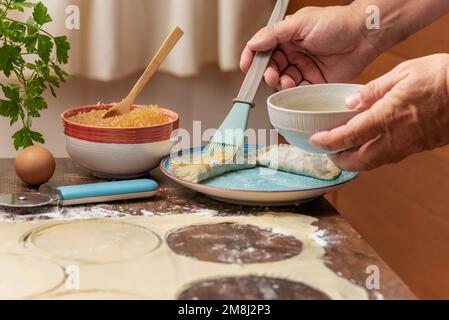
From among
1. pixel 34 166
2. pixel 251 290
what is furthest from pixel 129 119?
pixel 251 290

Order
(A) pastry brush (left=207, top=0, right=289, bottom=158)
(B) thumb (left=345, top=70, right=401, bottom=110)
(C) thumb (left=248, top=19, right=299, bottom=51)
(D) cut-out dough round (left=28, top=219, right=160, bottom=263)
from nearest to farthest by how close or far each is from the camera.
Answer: (D) cut-out dough round (left=28, top=219, right=160, bottom=263)
(B) thumb (left=345, top=70, right=401, bottom=110)
(A) pastry brush (left=207, top=0, right=289, bottom=158)
(C) thumb (left=248, top=19, right=299, bottom=51)

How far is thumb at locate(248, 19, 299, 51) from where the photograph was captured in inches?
50.7

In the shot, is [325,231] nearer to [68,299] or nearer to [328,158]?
[328,158]

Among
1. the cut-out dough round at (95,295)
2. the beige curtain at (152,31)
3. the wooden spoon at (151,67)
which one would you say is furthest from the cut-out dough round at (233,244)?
the beige curtain at (152,31)

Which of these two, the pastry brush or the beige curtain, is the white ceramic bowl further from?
the beige curtain

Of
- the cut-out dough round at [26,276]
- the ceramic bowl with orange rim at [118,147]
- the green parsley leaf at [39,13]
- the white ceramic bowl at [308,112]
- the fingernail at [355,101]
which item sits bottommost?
the cut-out dough round at [26,276]

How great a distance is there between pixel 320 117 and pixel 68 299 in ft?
1.35

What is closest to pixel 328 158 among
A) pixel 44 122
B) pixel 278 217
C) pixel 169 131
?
pixel 278 217

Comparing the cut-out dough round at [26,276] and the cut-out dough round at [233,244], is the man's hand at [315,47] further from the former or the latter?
the cut-out dough round at [26,276]

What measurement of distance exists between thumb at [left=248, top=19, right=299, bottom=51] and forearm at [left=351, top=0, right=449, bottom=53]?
0.49 ft

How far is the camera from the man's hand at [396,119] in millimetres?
997

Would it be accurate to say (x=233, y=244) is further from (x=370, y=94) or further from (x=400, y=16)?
(x=400, y=16)

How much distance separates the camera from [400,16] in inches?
54.9

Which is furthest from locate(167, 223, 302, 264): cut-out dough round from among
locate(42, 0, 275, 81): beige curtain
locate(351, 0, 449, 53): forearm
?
locate(42, 0, 275, 81): beige curtain
